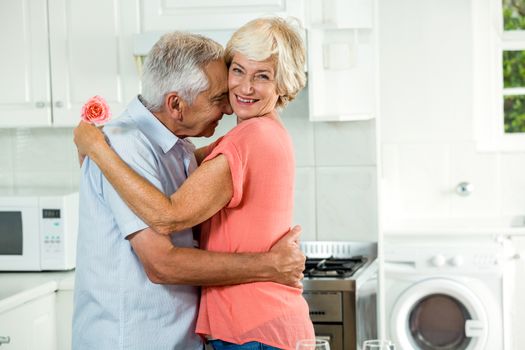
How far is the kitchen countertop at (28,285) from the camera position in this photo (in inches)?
120

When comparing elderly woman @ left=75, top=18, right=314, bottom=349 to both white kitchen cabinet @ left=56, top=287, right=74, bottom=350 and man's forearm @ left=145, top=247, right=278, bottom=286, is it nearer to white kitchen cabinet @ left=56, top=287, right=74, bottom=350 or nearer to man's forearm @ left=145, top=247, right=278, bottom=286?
man's forearm @ left=145, top=247, right=278, bottom=286

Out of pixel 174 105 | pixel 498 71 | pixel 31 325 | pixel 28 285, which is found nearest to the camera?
pixel 174 105

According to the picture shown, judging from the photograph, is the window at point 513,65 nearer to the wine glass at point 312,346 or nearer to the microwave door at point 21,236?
the microwave door at point 21,236

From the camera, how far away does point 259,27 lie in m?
1.97

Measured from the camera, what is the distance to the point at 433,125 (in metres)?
5.54

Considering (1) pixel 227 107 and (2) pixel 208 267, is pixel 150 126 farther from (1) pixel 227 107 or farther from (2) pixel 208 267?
(2) pixel 208 267

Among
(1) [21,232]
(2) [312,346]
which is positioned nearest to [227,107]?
(2) [312,346]

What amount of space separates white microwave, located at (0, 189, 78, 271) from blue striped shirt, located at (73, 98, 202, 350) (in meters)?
1.65

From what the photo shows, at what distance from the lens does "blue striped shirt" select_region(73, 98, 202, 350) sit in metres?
1.91

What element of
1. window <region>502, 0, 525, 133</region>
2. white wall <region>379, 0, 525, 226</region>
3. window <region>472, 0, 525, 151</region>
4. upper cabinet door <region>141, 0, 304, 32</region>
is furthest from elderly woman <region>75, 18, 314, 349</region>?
window <region>502, 0, 525, 133</region>

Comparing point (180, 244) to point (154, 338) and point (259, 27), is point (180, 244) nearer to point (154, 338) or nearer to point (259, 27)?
point (154, 338)

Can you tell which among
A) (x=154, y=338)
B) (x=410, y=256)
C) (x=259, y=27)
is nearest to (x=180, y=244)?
(x=154, y=338)

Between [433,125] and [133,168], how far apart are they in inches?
153

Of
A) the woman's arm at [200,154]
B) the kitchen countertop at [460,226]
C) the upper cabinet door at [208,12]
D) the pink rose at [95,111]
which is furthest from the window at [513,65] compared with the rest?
the pink rose at [95,111]
